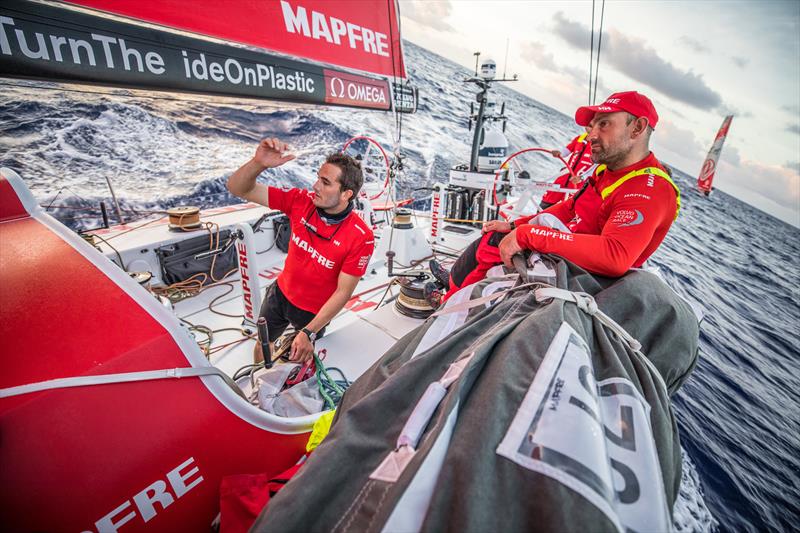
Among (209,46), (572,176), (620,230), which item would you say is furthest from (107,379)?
(572,176)

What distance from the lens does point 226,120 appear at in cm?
1020

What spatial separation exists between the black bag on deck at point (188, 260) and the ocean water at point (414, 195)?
1.72 ft

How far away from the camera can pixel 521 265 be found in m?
1.36

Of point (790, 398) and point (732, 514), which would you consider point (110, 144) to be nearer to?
point (732, 514)

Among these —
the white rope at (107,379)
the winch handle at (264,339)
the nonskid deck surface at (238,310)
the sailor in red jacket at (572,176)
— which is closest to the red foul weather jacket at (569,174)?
the sailor in red jacket at (572,176)

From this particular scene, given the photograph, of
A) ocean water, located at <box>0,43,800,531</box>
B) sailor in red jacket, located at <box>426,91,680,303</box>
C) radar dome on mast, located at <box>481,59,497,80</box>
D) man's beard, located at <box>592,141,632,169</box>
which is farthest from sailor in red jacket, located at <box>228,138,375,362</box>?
radar dome on mast, located at <box>481,59,497,80</box>

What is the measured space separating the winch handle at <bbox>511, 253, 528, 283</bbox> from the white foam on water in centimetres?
230

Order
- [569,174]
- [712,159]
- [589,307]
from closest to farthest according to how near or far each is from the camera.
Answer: [589,307] < [569,174] < [712,159]

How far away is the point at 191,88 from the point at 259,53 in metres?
0.32

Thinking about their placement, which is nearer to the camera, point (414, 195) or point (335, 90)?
point (335, 90)

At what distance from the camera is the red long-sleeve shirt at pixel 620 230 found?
1289mm

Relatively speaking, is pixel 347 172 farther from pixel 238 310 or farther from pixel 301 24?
pixel 238 310

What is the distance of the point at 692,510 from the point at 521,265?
2.93m

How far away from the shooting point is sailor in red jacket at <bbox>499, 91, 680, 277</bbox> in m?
1.32
